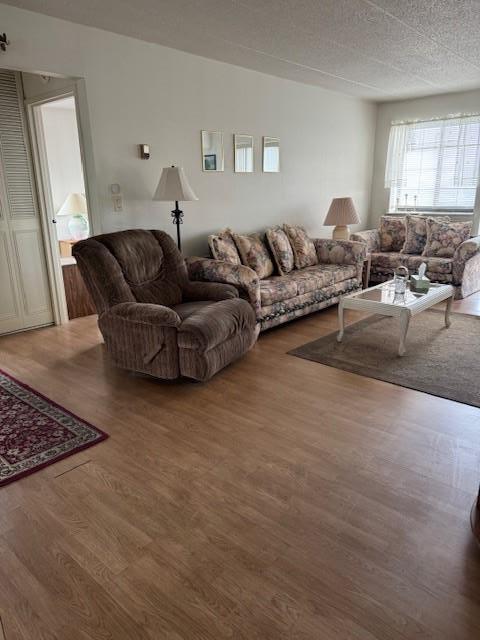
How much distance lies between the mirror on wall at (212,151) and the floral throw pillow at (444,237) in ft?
9.30

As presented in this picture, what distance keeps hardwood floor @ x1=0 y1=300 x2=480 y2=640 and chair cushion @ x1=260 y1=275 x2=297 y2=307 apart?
115cm

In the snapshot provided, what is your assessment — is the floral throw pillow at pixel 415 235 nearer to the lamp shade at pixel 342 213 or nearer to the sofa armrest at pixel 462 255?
the sofa armrest at pixel 462 255

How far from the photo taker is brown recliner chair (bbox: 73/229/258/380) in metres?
2.94

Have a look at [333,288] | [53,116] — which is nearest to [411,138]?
[333,288]

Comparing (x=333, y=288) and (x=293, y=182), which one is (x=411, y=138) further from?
(x=333, y=288)

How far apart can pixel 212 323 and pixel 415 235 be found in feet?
12.8

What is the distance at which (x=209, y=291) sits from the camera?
3.64 meters

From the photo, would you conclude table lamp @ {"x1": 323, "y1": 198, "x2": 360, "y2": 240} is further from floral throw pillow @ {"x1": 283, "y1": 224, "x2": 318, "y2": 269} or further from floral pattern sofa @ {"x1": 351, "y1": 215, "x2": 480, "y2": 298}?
floral throw pillow @ {"x1": 283, "y1": 224, "x2": 318, "y2": 269}

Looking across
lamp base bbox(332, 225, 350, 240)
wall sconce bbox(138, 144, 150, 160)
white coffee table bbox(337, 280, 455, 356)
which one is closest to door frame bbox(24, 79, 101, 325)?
wall sconce bbox(138, 144, 150, 160)

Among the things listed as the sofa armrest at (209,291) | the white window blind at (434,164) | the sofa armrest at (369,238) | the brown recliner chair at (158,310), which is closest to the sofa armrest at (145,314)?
the brown recliner chair at (158,310)

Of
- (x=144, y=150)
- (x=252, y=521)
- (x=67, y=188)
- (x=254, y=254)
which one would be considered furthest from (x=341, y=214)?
(x=252, y=521)

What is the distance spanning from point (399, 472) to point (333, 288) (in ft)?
9.36

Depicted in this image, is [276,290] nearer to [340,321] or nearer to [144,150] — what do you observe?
[340,321]

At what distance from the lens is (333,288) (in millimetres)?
4758
